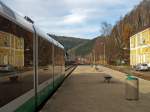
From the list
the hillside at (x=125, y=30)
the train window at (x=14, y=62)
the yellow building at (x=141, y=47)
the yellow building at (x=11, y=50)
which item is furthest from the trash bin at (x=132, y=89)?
the hillside at (x=125, y=30)

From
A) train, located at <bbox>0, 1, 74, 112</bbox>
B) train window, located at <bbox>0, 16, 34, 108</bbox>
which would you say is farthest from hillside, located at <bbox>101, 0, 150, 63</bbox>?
train window, located at <bbox>0, 16, 34, 108</bbox>

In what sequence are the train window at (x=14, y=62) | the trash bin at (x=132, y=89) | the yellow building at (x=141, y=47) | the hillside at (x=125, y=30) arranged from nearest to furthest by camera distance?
the train window at (x=14, y=62)
the trash bin at (x=132, y=89)
the yellow building at (x=141, y=47)
the hillside at (x=125, y=30)

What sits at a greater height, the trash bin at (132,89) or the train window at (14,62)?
the train window at (14,62)

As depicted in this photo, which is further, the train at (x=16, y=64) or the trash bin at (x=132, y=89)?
the trash bin at (x=132, y=89)

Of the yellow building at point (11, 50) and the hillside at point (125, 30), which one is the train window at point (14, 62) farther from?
the hillside at point (125, 30)

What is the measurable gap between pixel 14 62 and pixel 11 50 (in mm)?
371

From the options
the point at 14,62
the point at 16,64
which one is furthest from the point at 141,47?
the point at 14,62

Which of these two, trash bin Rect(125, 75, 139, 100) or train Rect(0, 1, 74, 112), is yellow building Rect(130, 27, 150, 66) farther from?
train Rect(0, 1, 74, 112)

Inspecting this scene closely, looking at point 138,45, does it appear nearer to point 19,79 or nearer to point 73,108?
point 73,108

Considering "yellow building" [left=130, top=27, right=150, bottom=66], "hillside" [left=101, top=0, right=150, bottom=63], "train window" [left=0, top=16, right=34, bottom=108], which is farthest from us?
"hillside" [left=101, top=0, right=150, bottom=63]

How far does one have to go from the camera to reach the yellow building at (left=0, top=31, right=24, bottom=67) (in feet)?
22.8

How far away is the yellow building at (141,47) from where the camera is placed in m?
68.8

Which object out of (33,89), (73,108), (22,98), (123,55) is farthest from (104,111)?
(123,55)

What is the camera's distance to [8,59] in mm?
7367
